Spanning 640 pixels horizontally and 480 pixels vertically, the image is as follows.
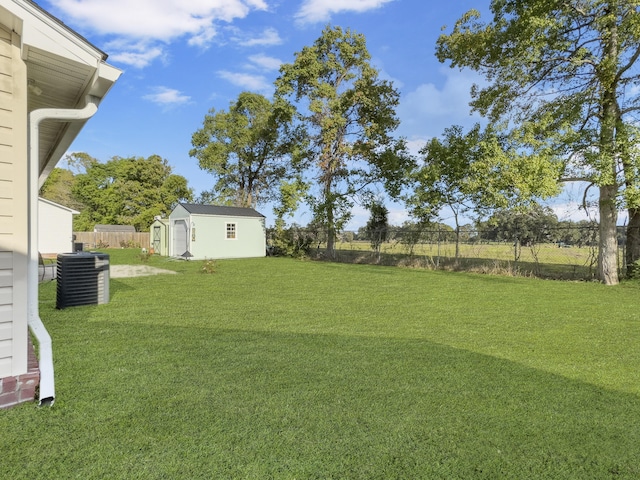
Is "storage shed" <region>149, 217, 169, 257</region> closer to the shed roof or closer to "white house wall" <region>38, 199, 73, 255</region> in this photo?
the shed roof

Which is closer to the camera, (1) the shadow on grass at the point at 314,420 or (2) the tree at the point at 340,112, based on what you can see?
(1) the shadow on grass at the point at 314,420

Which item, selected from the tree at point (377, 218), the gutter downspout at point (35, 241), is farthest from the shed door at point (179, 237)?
the gutter downspout at point (35, 241)

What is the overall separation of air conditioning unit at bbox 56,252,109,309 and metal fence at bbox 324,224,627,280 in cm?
1308

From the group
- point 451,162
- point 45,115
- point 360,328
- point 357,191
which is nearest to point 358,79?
point 357,191

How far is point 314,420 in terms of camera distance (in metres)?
2.70

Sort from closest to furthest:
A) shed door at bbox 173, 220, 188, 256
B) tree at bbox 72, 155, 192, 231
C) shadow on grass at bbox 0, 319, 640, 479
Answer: shadow on grass at bbox 0, 319, 640, 479 < shed door at bbox 173, 220, 188, 256 < tree at bbox 72, 155, 192, 231

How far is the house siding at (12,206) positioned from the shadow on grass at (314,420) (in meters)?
0.55

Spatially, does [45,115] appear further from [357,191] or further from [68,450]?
[357,191]

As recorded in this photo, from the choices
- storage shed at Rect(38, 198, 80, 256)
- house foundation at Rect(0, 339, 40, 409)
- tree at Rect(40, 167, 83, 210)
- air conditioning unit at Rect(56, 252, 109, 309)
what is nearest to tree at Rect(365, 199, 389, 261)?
air conditioning unit at Rect(56, 252, 109, 309)

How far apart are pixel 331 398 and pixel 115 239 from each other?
32.8m

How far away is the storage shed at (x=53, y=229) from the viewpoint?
65.1 ft

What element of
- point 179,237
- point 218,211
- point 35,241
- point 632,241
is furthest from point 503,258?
point 179,237

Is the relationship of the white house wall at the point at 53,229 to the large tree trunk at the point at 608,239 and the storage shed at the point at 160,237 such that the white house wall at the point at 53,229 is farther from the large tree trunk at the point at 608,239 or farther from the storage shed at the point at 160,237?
the large tree trunk at the point at 608,239

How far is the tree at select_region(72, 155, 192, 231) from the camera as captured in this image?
39688 mm
